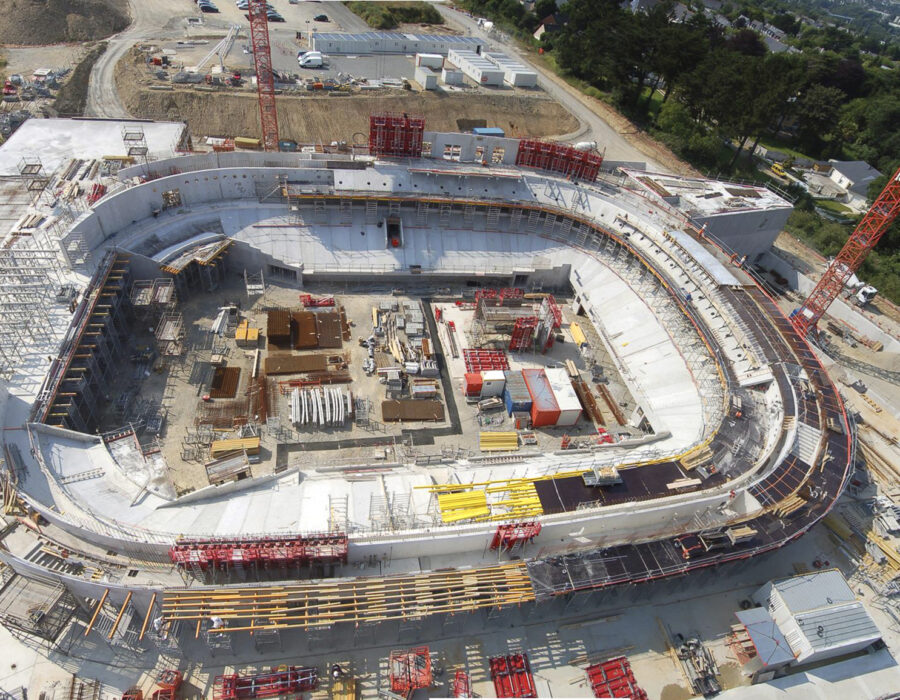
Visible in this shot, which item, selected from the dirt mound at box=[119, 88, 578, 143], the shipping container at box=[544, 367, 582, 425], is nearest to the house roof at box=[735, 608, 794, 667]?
the shipping container at box=[544, 367, 582, 425]

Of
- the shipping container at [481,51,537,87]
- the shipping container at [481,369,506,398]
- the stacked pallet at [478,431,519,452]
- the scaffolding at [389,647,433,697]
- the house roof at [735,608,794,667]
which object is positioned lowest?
the stacked pallet at [478,431,519,452]

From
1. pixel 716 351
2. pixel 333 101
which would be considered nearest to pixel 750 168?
pixel 716 351

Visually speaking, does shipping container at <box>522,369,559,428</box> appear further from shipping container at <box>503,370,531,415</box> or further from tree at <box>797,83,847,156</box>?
tree at <box>797,83,847,156</box>

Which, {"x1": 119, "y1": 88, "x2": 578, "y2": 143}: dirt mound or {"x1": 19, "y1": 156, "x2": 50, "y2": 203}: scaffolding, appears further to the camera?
{"x1": 119, "y1": 88, "x2": 578, "y2": 143}: dirt mound

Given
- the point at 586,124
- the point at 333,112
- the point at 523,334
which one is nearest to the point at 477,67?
the point at 586,124

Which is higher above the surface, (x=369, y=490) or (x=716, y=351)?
(x=716, y=351)

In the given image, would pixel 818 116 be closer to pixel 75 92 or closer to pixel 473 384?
pixel 473 384

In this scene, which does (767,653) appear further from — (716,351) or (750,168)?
(750,168)
